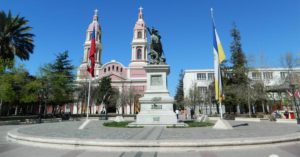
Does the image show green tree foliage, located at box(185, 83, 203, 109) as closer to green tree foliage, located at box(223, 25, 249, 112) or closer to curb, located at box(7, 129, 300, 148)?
green tree foliage, located at box(223, 25, 249, 112)

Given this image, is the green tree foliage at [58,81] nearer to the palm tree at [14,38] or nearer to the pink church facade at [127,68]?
the palm tree at [14,38]

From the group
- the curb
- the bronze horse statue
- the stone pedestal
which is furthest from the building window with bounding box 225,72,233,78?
the curb

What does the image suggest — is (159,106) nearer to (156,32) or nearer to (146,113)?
(146,113)

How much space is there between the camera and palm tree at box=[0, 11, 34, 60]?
2969 centimetres

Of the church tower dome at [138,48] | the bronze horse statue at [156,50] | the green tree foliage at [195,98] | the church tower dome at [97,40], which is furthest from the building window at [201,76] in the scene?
the bronze horse statue at [156,50]

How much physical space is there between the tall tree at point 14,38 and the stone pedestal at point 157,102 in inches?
876

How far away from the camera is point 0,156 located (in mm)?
7047

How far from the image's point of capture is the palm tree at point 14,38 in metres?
29.7

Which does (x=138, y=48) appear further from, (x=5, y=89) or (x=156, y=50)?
(x=156, y=50)

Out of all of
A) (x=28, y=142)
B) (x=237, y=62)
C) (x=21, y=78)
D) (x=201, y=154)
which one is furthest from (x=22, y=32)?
(x=237, y=62)

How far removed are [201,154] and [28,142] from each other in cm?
728

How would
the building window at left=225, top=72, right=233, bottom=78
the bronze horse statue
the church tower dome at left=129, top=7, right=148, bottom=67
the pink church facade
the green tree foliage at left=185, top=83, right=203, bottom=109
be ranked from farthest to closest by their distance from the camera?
1. the church tower dome at left=129, top=7, right=148, bottom=67
2. the pink church facade
3. the green tree foliage at left=185, top=83, right=203, bottom=109
4. the building window at left=225, top=72, right=233, bottom=78
5. the bronze horse statue

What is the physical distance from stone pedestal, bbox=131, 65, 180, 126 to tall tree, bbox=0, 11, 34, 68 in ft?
73.0

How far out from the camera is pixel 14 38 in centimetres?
3111
